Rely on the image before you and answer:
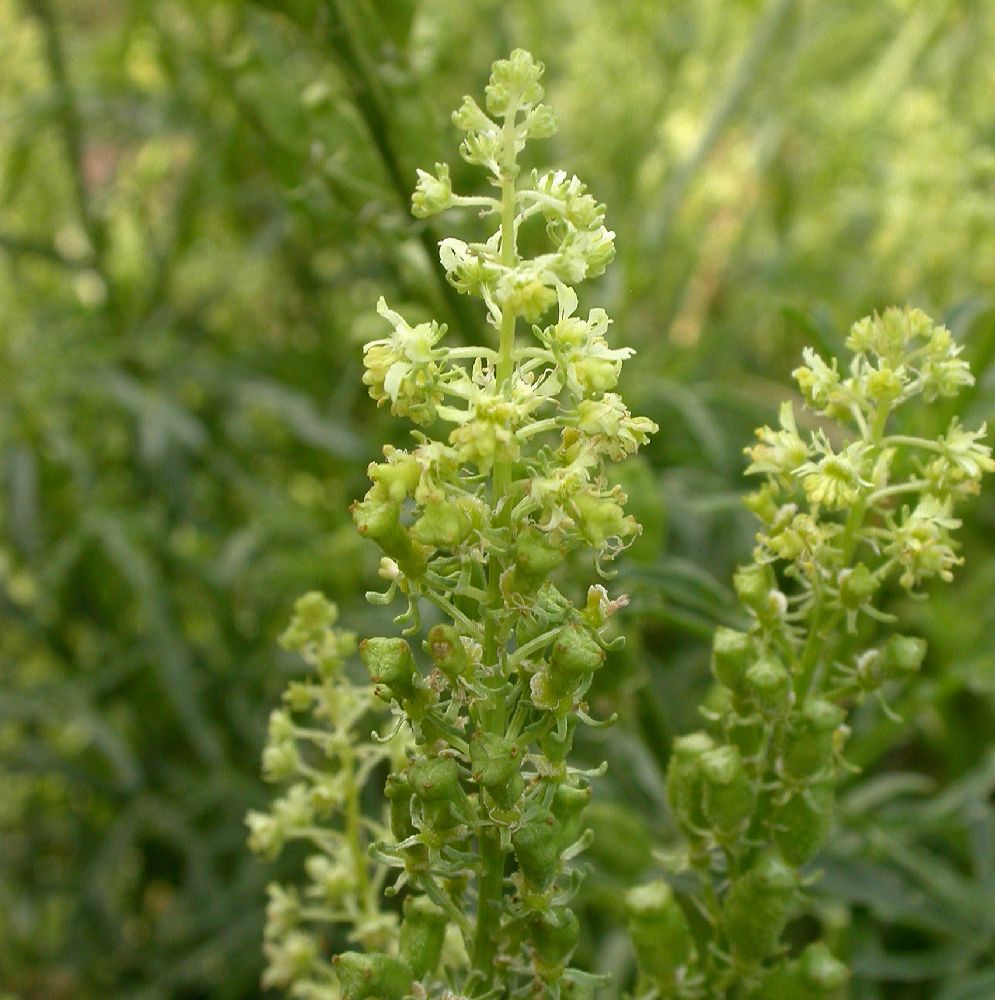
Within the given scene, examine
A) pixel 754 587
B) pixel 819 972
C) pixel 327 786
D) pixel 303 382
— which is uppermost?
pixel 303 382

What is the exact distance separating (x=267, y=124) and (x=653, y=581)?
494 mm

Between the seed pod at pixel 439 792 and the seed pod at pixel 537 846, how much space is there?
28 mm

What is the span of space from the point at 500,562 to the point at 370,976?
0.70 feet

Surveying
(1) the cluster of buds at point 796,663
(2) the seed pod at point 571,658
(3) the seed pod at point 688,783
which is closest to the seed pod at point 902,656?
(1) the cluster of buds at point 796,663

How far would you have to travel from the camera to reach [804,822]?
2.27 ft

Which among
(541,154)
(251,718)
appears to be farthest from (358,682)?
(541,154)

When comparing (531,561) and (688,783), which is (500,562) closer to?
(531,561)

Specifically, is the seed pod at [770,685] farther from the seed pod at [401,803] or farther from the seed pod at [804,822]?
the seed pod at [401,803]

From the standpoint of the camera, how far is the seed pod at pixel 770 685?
655 mm

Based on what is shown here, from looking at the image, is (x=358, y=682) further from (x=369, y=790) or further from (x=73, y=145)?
(x=73, y=145)

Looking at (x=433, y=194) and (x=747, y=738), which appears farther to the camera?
(x=747, y=738)

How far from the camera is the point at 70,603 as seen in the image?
69.7 inches

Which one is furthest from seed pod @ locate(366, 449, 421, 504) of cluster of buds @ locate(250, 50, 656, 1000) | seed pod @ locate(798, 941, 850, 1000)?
seed pod @ locate(798, 941, 850, 1000)

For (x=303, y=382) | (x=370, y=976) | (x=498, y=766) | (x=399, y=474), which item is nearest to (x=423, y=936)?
(x=370, y=976)
